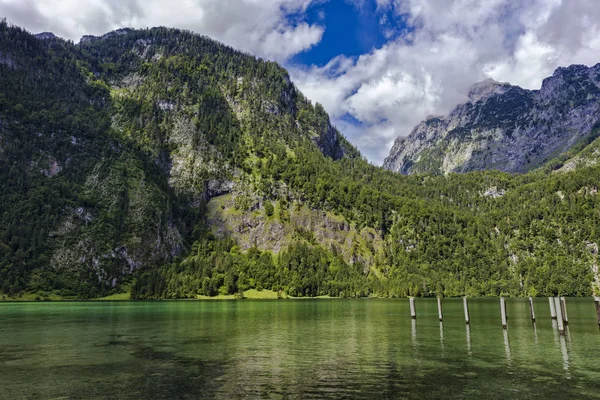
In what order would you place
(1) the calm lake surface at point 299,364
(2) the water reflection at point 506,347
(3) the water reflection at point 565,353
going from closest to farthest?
(1) the calm lake surface at point 299,364, (3) the water reflection at point 565,353, (2) the water reflection at point 506,347

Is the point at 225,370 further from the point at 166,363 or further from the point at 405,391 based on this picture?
the point at 405,391

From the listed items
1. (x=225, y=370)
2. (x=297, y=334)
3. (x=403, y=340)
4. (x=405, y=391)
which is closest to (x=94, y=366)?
(x=225, y=370)

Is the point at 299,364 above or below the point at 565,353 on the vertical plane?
below

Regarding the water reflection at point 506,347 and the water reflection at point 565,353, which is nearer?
the water reflection at point 565,353

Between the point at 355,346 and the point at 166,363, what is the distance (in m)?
24.2

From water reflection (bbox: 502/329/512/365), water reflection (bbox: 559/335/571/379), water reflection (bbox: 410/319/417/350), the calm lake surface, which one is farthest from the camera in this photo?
water reflection (bbox: 410/319/417/350)

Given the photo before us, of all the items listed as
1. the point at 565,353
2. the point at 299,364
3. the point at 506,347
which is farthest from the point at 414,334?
the point at 299,364

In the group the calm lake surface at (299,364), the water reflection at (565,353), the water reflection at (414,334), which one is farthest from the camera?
the water reflection at (414,334)

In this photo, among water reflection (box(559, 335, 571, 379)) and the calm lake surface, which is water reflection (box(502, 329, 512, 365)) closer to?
the calm lake surface

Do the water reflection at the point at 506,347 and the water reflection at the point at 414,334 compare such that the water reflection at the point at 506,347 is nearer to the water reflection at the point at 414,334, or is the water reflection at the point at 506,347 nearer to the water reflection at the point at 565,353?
the water reflection at the point at 565,353

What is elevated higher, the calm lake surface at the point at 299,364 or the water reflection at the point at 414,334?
the water reflection at the point at 414,334

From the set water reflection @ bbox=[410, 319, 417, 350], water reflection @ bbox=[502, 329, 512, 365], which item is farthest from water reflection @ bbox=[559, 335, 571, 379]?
water reflection @ bbox=[410, 319, 417, 350]

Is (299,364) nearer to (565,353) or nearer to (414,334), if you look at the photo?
(565,353)

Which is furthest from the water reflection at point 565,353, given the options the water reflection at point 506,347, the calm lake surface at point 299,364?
→ the water reflection at point 506,347
